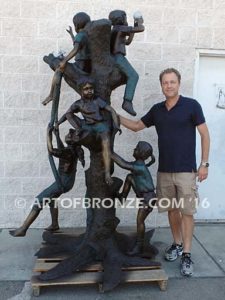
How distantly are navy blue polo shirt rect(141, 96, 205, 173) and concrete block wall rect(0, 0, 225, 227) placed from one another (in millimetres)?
1123

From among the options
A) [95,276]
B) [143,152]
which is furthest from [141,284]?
[143,152]

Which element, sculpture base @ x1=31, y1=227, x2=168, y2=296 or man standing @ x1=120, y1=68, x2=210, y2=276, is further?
man standing @ x1=120, y1=68, x2=210, y2=276

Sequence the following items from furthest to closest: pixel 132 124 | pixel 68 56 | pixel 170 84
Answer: pixel 132 124
pixel 170 84
pixel 68 56

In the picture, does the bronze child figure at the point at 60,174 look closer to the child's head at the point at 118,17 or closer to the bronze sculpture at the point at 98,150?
the bronze sculpture at the point at 98,150

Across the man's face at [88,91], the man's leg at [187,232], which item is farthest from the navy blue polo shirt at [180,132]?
the man's face at [88,91]

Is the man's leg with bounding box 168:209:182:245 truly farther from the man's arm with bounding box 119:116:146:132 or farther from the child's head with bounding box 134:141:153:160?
the man's arm with bounding box 119:116:146:132

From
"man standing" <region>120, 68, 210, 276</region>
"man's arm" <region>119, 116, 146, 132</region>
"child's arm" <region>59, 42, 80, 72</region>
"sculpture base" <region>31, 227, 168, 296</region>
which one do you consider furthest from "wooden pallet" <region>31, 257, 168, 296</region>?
"child's arm" <region>59, 42, 80, 72</region>

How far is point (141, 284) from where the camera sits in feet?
11.1

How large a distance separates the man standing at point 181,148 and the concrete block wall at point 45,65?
109 centimetres

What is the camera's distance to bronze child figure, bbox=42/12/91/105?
10.5ft

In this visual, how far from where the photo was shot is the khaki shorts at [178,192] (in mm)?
3598

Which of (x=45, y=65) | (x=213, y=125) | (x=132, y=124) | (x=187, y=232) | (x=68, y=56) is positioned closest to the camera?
(x=68, y=56)

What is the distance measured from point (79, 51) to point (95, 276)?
1.88 metres

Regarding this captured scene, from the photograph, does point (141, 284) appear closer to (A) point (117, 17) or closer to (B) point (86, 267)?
(B) point (86, 267)
